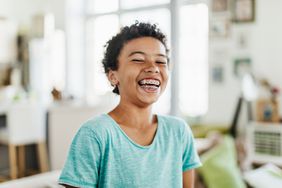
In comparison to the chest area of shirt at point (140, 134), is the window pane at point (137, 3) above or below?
above

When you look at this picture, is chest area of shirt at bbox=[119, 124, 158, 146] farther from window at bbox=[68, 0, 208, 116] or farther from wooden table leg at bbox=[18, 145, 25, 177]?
wooden table leg at bbox=[18, 145, 25, 177]

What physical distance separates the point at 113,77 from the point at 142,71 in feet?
0.36

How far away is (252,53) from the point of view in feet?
10.8

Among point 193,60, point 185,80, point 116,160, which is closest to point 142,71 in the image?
point 116,160

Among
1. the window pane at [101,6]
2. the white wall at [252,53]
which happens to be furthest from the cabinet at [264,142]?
the window pane at [101,6]

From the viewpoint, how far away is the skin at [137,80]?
3.32 feet

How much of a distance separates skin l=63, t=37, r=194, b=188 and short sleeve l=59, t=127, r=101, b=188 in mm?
125

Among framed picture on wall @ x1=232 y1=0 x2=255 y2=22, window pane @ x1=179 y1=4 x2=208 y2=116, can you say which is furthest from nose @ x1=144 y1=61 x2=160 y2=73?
window pane @ x1=179 y1=4 x2=208 y2=116

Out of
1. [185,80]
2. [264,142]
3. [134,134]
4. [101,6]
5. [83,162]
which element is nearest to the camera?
[83,162]

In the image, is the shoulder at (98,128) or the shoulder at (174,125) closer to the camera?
the shoulder at (98,128)

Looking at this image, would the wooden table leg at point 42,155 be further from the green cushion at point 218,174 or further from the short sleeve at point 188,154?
the short sleeve at point 188,154

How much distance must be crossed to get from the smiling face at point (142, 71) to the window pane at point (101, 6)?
170 inches

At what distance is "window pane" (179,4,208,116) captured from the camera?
3.77 m

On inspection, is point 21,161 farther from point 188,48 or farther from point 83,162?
point 83,162
